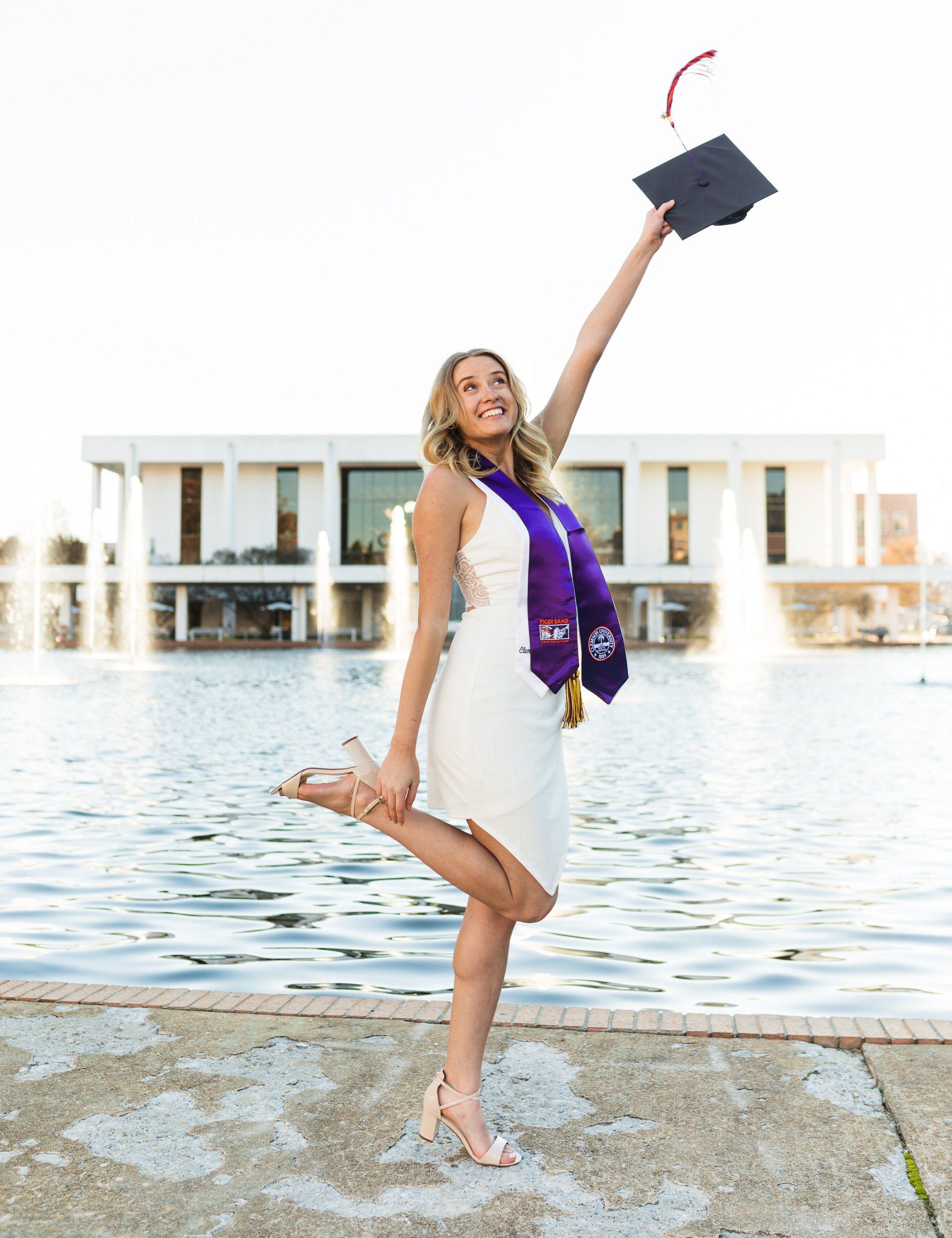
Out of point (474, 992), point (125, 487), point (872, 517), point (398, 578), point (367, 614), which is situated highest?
point (125, 487)

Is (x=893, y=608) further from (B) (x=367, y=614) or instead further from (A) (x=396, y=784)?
(A) (x=396, y=784)

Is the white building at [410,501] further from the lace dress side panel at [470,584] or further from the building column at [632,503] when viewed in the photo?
the lace dress side panel at [470,584]

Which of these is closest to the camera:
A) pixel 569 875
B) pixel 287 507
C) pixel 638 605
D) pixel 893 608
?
pixel 569 875

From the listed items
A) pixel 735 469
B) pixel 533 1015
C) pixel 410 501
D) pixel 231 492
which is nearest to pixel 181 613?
pixel 231 492

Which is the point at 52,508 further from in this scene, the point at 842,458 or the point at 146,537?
the point at 842,458

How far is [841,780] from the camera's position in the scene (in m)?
10.3

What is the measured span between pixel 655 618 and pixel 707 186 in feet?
196

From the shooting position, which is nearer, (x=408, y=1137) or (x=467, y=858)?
(x=467, y=858)

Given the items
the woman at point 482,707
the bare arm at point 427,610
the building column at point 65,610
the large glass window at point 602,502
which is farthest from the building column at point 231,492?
the bare arm at point 427,610

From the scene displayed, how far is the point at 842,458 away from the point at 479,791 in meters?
66.2

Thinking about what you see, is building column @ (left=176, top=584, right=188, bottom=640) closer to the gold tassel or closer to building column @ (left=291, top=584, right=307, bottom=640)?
building column @ (left=291, top=584, right=307, bottom=640)

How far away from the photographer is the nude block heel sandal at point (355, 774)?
2.80m

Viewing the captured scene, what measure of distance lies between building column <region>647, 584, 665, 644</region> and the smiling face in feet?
192

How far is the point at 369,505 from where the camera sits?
221 feet
